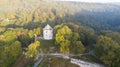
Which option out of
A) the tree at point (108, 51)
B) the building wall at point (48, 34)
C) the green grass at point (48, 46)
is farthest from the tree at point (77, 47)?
the building wall at point (48, 34)

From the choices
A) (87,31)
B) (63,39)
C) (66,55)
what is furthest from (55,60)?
(87,31)

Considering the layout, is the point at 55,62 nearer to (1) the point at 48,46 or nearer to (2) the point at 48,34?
(1) the point at 48,46

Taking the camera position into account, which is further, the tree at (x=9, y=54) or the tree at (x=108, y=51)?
the tree at (x=9, y=54)

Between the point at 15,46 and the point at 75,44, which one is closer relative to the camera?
the point at 75,44

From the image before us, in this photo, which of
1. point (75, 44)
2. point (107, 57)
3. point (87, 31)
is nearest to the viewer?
point (107, 57)

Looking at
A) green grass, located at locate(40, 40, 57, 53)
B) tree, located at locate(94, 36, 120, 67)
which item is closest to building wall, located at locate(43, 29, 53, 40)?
green grass, located at locate(40, 40, 57, 53)

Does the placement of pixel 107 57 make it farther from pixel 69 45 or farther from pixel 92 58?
pixel 69 45

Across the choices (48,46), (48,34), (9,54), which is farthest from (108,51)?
(9,54)

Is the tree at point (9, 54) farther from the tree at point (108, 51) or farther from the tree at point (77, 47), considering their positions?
the tree at point (108, 51)
